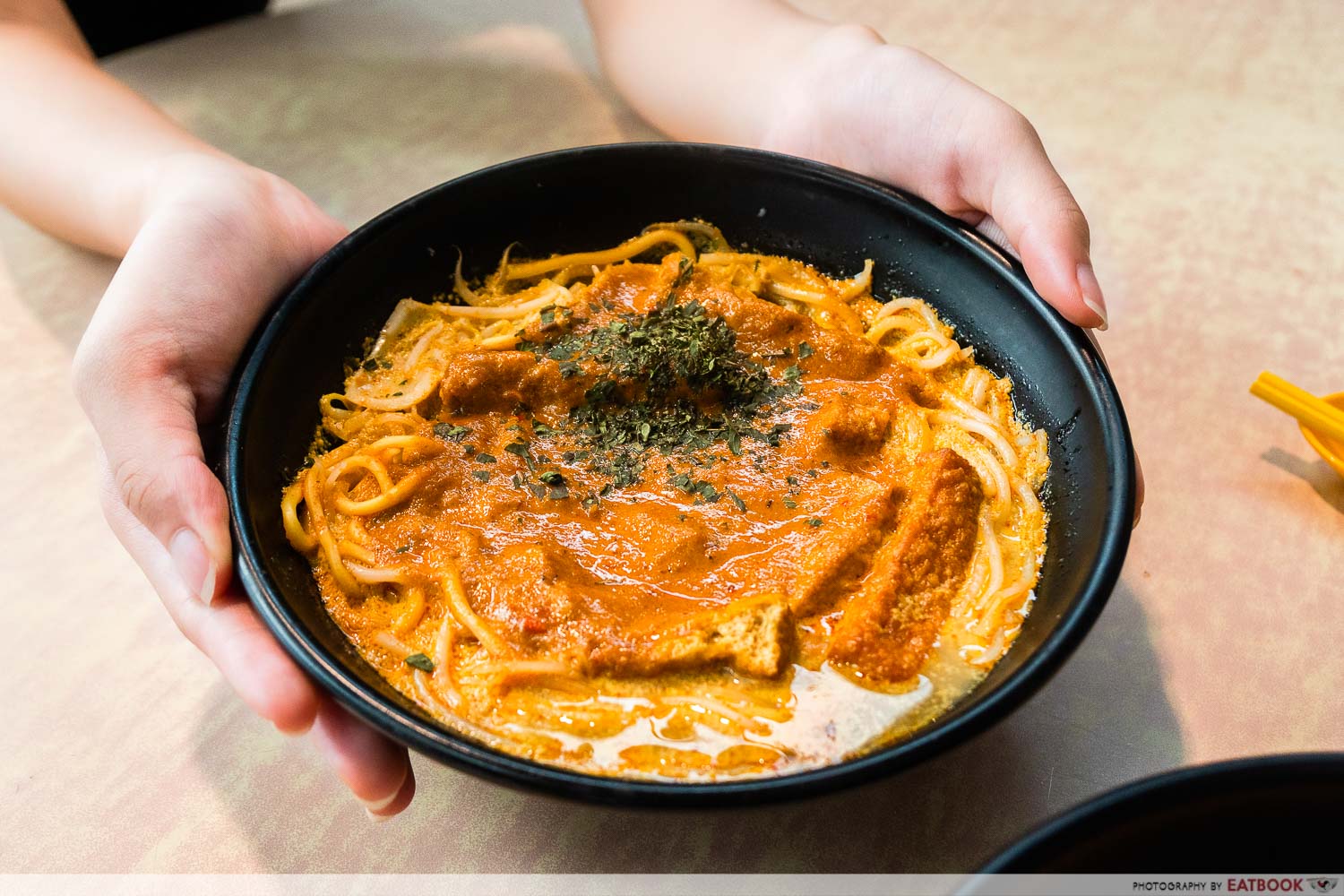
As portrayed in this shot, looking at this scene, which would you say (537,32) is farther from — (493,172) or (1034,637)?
(1034,637)

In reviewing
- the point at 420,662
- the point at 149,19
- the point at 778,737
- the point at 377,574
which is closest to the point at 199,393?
the point at 377,574

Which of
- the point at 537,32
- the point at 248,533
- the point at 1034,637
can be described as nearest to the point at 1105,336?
the point at 1034,637

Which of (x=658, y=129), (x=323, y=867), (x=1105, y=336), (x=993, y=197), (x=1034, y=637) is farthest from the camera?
(x=658, y=129)

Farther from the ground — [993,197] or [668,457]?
[993,197]

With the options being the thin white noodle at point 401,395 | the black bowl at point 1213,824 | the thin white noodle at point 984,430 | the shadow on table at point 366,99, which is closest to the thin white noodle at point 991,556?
the thin white noodle at point 984,430

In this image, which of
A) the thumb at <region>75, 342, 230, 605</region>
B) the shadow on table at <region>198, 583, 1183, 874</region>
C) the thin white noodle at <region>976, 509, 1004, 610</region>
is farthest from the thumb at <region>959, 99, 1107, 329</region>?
the thumb at <region>75, 342, 230, 605</region>

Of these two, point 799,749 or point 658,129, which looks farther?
point 658,129
